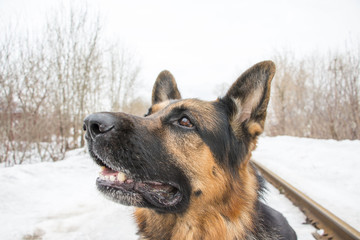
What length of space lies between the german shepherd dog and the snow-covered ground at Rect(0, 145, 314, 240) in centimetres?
65

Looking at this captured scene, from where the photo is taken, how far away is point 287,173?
7141 millimetres

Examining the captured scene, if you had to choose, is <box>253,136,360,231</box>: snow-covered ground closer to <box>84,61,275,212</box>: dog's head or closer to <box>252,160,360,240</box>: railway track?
<box>252,160,360,240</box>: railway track

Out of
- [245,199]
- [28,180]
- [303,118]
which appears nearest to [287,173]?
[245,199]

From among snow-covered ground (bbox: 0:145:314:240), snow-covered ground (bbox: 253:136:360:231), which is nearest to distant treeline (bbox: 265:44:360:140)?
snow-covered ground (bbox: 253:136:360:231)

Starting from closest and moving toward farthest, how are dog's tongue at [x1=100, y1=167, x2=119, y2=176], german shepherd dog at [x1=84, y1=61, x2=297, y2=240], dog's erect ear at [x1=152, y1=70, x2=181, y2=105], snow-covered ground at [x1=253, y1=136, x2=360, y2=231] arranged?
german shepherd dog at [x1=84, y1=61, x2=297, y2=240], dog's tongue at [x1=100, y1=167, x2=119, y2=176], dog's erect ear at [x1=152, y1=70, x2=181, y2=105], snow-covered ground at [x1=253, y1=136, x2=360, y2=231]

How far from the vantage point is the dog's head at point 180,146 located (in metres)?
1.96

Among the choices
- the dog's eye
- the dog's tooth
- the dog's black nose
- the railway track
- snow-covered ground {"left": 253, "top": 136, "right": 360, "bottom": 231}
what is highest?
the dog's black nose

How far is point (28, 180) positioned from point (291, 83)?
27147 mm

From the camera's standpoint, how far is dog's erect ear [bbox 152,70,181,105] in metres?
3.38

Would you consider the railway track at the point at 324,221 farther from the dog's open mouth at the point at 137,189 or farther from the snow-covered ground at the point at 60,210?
the dog's open mouth at the point at 137,189

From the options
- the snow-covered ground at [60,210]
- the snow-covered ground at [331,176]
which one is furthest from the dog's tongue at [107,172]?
the snow-covered ground at [331,176]

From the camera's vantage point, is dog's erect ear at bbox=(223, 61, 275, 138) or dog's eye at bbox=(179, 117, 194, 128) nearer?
dog's erect ear at bbox=(223, 61, 275, 138)

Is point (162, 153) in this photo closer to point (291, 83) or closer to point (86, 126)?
point (86, 126)

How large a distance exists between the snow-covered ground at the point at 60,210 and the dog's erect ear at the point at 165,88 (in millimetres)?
1741
